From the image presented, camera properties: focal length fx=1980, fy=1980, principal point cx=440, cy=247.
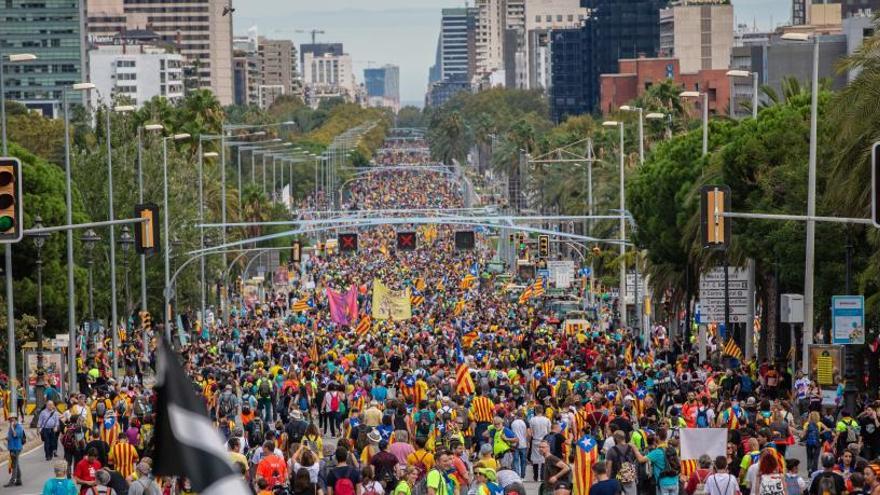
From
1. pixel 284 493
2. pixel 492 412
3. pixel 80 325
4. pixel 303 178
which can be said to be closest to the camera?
pixel 284 493

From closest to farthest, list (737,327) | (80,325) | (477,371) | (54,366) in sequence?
(477,371), (54,366), (737,327), (80,325)

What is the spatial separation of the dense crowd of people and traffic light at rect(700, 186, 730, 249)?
8.29 ft

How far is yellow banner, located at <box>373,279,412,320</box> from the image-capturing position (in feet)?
208

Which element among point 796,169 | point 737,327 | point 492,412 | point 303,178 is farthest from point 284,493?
point 303,178

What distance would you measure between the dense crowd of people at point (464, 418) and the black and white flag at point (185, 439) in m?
11.3

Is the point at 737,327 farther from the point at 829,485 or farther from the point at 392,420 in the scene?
the point at 829,485

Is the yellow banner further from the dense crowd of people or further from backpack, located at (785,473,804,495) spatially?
backpack, located at (785,473,804,495)

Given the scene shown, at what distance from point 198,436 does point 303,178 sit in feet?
617

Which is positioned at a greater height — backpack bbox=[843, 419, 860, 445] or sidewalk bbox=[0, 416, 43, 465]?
backpack bbox=[843, 419, 860, 445]

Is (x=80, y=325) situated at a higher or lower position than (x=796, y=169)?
lower

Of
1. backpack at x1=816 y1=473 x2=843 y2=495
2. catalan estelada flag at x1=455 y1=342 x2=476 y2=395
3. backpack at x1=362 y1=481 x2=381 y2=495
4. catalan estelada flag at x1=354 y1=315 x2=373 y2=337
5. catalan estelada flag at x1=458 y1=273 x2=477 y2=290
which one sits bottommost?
catalan estelada flag at x1=458 y1=273 x2=477 y2=290

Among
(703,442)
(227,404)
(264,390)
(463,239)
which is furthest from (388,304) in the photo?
(703,442)

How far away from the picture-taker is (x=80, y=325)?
63.0 m

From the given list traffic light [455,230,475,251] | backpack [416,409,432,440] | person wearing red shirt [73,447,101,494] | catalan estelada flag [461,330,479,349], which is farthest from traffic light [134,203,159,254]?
traffic light [455,230,475,251]
